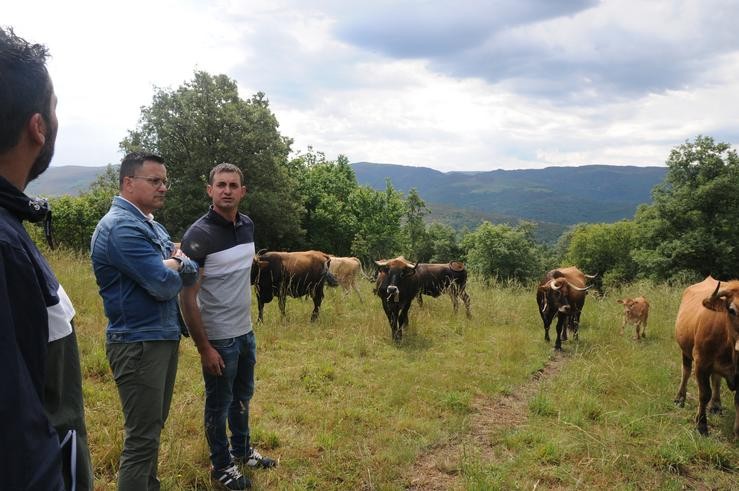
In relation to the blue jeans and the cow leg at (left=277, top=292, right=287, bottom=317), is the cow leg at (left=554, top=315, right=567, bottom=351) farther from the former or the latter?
the blue jeans

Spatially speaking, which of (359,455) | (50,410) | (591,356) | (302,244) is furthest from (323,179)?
(50,410)

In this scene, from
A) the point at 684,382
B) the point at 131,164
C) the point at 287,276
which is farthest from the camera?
the point at 287,276

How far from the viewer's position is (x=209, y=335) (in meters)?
3.57

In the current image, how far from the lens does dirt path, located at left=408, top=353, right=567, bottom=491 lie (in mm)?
4203

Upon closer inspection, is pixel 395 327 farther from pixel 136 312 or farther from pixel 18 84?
pixel 18 84

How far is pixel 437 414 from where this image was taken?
Answer: 18.6 ft

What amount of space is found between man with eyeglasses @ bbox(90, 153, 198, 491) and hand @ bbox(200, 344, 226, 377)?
47 centimetres

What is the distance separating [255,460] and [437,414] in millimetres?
2539

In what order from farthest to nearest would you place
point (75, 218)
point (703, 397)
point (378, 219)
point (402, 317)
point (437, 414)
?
point (378, 219) → point (75, 218) → point (402, 317) → point (437, 414) → point (703, 397)

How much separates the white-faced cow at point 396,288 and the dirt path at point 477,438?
9.27 feet

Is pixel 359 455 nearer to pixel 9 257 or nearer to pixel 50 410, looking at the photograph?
pixel 50 410

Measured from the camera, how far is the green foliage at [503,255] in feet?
182

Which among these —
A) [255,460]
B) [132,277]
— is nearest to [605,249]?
[255,460]

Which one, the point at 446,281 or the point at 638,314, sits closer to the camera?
the point at 638,314
